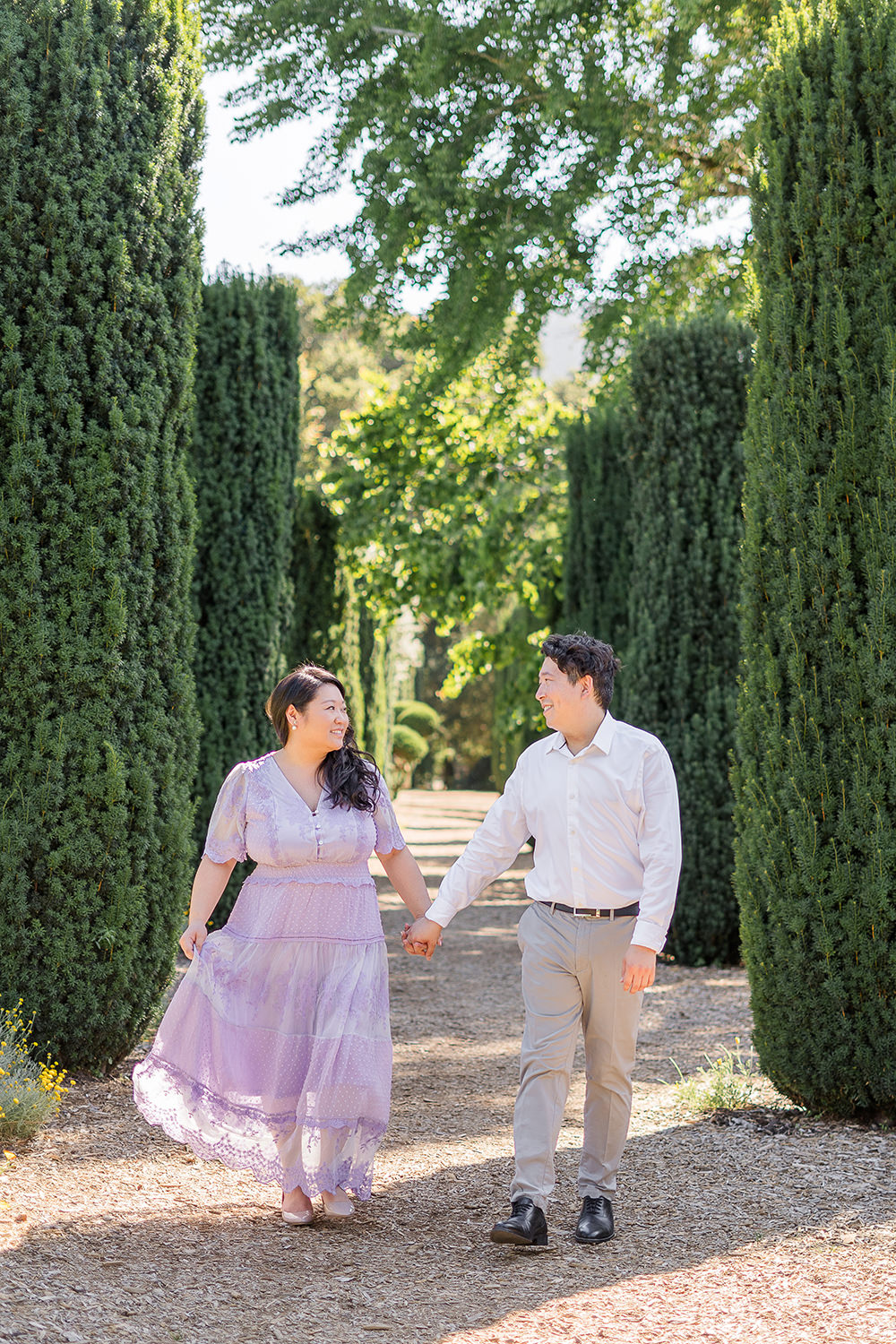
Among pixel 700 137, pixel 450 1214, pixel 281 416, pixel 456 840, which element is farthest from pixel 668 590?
pixel 456 840

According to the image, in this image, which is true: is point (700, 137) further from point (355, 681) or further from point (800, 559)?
point (800, 559)

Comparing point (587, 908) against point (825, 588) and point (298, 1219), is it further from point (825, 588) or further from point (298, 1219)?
point (825, 588)

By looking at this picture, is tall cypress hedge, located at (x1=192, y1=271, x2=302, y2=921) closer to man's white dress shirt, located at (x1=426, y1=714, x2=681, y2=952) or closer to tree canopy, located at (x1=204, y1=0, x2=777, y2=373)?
tree canopy, located at (x1=204, y1=0, x2=777, y2=373)

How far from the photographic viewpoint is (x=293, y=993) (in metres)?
3.70

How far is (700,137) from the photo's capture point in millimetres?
11195

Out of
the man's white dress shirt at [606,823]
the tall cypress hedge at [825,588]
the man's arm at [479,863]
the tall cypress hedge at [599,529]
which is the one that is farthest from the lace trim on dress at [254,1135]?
the tall cypress hedge at [599,529]

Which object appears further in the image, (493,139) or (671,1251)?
(493,139)

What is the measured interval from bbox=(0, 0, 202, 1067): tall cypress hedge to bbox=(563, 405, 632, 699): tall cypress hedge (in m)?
5.54

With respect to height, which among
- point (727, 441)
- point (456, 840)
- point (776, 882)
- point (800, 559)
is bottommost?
point (456, 840)

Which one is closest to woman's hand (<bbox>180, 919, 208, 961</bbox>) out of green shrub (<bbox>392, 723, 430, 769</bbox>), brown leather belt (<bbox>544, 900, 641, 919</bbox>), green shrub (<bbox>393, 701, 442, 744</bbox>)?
brown leather belt (<bbox>544, 900, 641, 919</bbox>)

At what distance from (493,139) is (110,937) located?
8.44 meters

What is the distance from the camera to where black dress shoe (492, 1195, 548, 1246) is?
3.39 metres

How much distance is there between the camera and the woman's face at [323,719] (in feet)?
12.6

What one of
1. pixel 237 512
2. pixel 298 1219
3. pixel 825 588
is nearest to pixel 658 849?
pixel 298 1219
